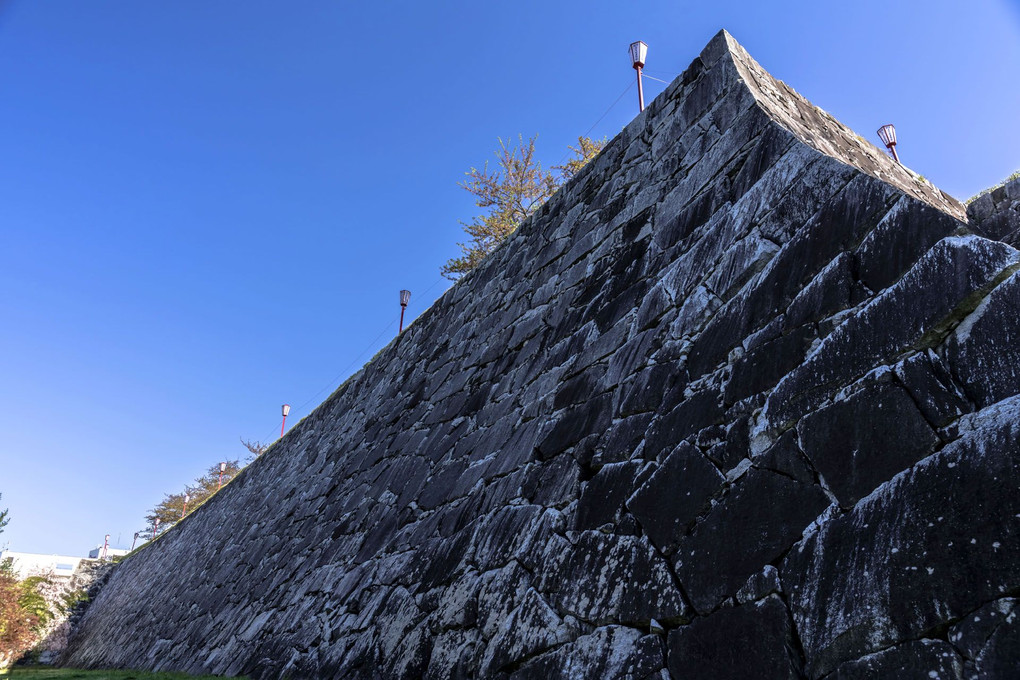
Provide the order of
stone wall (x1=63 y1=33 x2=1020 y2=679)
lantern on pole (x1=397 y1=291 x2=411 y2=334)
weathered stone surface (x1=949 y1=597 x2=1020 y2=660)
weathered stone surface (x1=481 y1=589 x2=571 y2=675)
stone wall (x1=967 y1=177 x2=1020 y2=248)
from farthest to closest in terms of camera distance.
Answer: lantern on pole (x1=397 y1=291 x2=411 y2=334), stone wall (x1=967 y1=177 x2=1020 y2=248), weathered stone surface (x1=481 y1=589 x2=571 y2=675), stone wall (x1=63 y1=33 x2=1020 y2=679), weathered stone surface (x1=949 y1=597 x2=1020 y2=660)

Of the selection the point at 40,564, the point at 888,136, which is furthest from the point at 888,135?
the point at 40,564

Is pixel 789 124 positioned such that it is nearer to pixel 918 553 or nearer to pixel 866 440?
pixel 866 440

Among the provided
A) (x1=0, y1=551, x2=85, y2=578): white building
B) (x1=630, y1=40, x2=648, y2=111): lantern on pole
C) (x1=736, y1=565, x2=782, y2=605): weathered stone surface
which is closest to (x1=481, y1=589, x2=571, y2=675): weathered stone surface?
(x1=736, y1=565, x2=782, y2=605): weathered stone surface

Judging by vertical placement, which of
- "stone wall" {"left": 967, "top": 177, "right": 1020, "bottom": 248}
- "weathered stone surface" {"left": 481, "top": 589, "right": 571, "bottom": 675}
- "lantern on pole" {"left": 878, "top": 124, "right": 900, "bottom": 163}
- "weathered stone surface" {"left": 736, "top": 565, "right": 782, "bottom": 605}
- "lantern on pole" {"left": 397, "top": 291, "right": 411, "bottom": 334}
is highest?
"lantern on pole" {"left": 397, "top": 291, "right": 411, "bottom": 334}

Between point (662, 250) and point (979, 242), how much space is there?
179 cm

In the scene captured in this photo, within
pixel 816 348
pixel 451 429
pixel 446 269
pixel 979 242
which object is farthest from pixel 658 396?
pixel 446 269

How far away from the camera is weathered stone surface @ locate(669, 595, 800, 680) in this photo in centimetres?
179

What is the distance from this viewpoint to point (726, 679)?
74.0 inches

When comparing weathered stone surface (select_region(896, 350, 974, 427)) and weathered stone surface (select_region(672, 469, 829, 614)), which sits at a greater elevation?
weathered stone surface (select_region(896, 350, 974, 427))

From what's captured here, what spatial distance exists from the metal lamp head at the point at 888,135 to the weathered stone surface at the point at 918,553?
6.64m

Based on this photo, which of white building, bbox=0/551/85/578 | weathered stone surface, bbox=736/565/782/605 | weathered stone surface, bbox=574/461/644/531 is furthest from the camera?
white building, bbox=0/551/85/578

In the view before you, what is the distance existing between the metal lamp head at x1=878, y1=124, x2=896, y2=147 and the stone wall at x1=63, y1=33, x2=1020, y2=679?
391 cm

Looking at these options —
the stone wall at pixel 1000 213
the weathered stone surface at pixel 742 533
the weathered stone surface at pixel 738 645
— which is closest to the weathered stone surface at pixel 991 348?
the weathered stone surface at pixel 742 533

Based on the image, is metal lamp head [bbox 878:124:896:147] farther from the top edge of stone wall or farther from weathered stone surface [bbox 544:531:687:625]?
weathered stone surface [bbox 544:531:687:625]
